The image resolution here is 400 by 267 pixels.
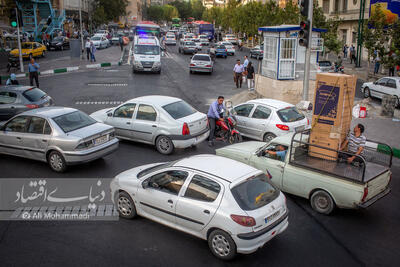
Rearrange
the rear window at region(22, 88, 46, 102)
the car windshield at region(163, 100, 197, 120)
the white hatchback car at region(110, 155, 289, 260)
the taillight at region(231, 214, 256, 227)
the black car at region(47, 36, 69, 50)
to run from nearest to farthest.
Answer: the taillight at region(231, 214, 256, 227) < the white hatchback car at region(110, 155, 289, 260) < the car windshield at region(163, 100, 197, 120) < the rear window at region(22, 88, 46, 102) < the black car at region(47, 36, 69, 50)

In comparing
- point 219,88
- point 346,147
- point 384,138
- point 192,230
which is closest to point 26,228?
point 192,230

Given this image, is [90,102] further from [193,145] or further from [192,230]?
[192,230]

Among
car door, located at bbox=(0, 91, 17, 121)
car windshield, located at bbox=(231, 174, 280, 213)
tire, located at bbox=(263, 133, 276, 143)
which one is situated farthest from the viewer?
car door, located at bbox=(0, 91, 17, 121)

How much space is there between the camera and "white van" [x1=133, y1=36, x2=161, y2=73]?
28516 mm

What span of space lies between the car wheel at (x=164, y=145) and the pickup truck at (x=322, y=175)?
8.28ft

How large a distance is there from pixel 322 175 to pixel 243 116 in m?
5.42

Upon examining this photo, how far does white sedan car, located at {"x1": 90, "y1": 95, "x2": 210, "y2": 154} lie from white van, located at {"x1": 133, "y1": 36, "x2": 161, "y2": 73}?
16765 mm

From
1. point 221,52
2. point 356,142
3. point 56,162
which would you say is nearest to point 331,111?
point 356,142

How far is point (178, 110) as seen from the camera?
1173 centimetres

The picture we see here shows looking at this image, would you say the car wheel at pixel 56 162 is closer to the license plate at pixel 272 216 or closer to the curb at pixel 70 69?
the license plate at pixel 272 216

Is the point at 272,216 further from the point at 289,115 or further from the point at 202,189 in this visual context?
the point at 289,115

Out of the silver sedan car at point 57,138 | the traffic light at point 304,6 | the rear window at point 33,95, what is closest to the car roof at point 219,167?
the silver sedan car at point 57,138

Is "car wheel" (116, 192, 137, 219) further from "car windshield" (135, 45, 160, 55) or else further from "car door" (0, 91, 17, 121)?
"car windshield" (135, 45, 160, 55)

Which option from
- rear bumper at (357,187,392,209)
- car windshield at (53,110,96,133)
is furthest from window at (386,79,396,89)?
car windshield at (53,110,96,133)
